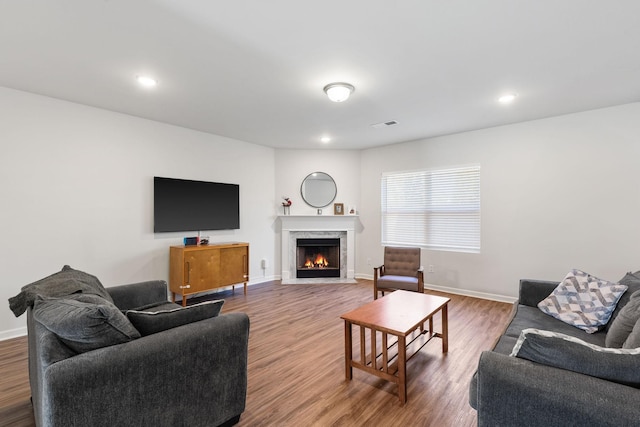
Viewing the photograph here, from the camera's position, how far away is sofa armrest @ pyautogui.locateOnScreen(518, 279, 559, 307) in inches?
107

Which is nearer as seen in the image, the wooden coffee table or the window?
the wooden coffee table

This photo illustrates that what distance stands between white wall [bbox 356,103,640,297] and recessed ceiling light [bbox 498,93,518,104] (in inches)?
40.9

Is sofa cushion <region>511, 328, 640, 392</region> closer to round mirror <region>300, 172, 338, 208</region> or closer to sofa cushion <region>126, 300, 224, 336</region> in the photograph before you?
sofa cushion <region>126, 300, 224, 336</region>

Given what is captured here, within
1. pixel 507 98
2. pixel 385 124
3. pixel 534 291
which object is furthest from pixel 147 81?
pixel 534 291

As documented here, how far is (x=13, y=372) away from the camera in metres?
2.48

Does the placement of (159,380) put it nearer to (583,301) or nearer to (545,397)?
(545,397)

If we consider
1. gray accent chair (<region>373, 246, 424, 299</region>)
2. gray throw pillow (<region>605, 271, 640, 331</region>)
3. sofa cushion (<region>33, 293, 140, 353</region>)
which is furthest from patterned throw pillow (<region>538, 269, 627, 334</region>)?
sofa cushion (<region>33, 293, 140, 353</region>)

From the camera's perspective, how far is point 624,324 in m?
1.87

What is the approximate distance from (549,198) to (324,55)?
3682 millimetres

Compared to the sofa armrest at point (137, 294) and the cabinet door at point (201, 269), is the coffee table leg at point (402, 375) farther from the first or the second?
the cabinet door at point (201, 269)

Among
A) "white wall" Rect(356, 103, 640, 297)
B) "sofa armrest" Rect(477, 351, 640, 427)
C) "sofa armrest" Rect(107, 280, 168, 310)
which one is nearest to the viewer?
"sofa armrest" Rect(477, 351, 640, 427)

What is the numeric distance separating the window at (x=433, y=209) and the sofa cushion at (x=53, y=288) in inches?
183

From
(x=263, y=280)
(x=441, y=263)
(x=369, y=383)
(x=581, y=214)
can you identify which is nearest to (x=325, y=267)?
(x=263, y=280)

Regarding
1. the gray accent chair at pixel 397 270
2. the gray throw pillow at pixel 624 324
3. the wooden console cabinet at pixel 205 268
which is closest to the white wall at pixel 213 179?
the wooden console cabinet at pixel 205 268
